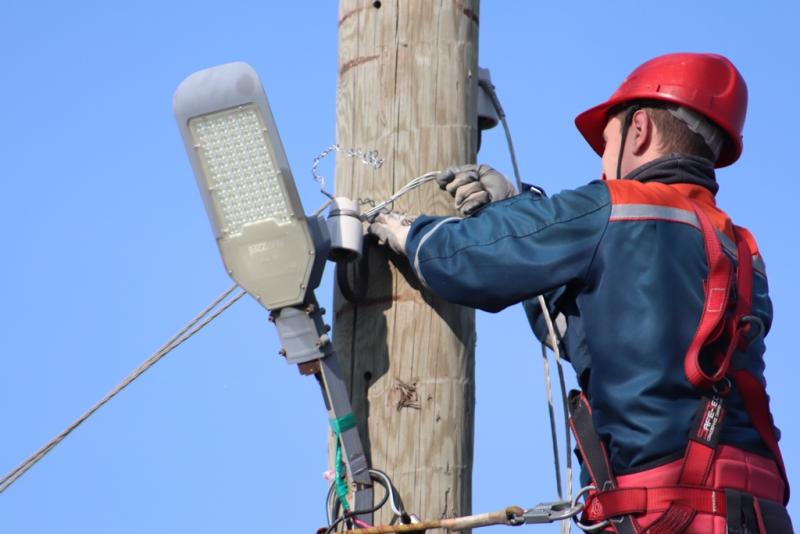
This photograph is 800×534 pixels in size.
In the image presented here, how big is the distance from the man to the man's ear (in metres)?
0.12

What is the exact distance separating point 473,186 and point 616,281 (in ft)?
1.85

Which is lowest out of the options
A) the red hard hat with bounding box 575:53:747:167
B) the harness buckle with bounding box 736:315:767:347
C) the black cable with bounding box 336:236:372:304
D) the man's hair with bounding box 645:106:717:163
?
the harness buckle with bounding box 736:315:767:347

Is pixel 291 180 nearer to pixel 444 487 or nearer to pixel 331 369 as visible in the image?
pixel 331 369

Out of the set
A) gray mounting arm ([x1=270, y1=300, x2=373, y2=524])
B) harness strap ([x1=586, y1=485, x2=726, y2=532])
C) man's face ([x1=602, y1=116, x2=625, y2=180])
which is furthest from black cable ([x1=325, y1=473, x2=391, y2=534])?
man's face ([x1=602, y1=116, x2=625, y2=180])

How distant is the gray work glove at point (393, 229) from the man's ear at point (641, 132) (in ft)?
2.20

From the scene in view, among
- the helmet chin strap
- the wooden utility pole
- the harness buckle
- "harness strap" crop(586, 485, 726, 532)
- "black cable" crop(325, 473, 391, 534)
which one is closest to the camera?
"harness strap" crop(586, 485, 726, 532)

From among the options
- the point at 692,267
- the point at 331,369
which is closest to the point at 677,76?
the point at 692,267

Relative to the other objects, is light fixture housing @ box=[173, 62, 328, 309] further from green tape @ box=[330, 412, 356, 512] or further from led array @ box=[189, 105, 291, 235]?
green tape @ box=[330, 412, 356, 512]

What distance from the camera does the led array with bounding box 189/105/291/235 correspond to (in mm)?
4125

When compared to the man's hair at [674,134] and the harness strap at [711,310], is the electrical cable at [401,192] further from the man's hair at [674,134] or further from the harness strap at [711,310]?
the harness strap at [711,310]

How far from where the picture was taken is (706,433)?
152 inches

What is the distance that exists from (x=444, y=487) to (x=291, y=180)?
3.15 feet

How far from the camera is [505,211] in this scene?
4098 millimetres

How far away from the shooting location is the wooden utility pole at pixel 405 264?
14.0 ft
